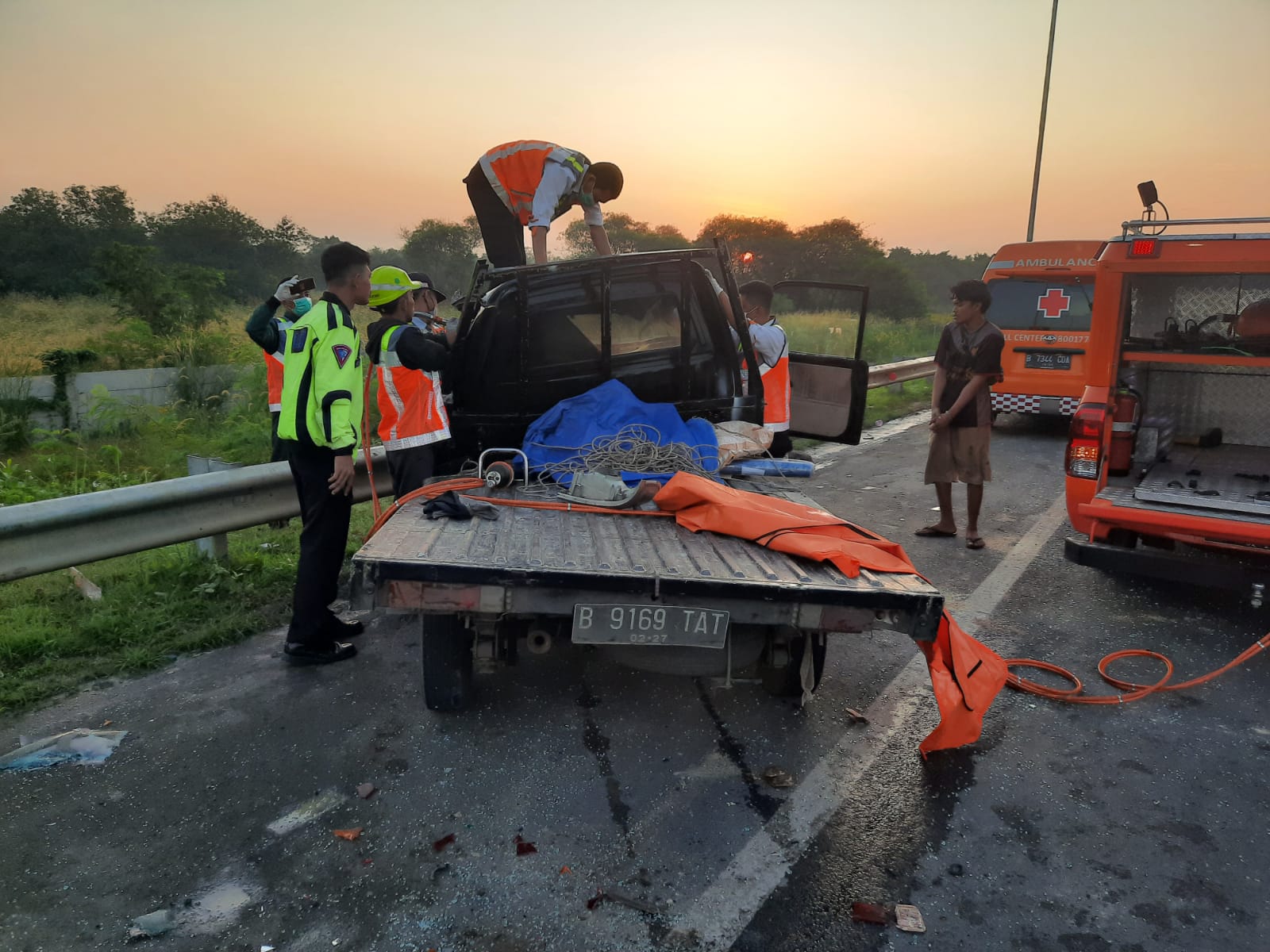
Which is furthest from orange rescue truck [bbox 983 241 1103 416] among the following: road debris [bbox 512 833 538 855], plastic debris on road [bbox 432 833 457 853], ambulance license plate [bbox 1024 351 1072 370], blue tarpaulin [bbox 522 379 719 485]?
plastic debris on road [bbox 432 833 457 853]

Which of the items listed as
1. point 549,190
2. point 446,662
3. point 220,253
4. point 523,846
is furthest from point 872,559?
point 220,253

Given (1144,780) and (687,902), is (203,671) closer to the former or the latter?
(687,902)

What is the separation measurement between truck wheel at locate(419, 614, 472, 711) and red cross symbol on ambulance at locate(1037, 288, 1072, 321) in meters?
9.37

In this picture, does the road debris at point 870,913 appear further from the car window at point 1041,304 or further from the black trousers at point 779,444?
the car window at point 1041,304

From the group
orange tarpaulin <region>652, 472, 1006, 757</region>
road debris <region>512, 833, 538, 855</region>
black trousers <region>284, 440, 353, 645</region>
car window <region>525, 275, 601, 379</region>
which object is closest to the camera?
road debris <region>512, 833, 538, 855</region>

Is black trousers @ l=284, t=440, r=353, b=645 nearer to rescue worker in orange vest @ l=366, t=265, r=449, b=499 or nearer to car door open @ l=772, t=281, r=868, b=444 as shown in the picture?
rescue worker in orange vest @ l=366, t=265, r=449, b=499

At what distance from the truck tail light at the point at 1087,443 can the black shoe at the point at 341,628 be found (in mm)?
4322

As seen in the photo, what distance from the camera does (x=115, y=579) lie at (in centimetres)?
467

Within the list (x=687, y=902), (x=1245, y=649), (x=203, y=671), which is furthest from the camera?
(x=1245, y=649)

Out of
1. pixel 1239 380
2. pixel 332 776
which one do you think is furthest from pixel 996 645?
pixel 1239 380

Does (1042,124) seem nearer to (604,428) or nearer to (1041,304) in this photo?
(1041,304)

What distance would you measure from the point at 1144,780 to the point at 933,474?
133 inches

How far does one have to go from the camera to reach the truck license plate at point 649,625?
2682 millimetres

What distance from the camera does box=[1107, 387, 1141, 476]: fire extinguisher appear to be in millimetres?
5414
